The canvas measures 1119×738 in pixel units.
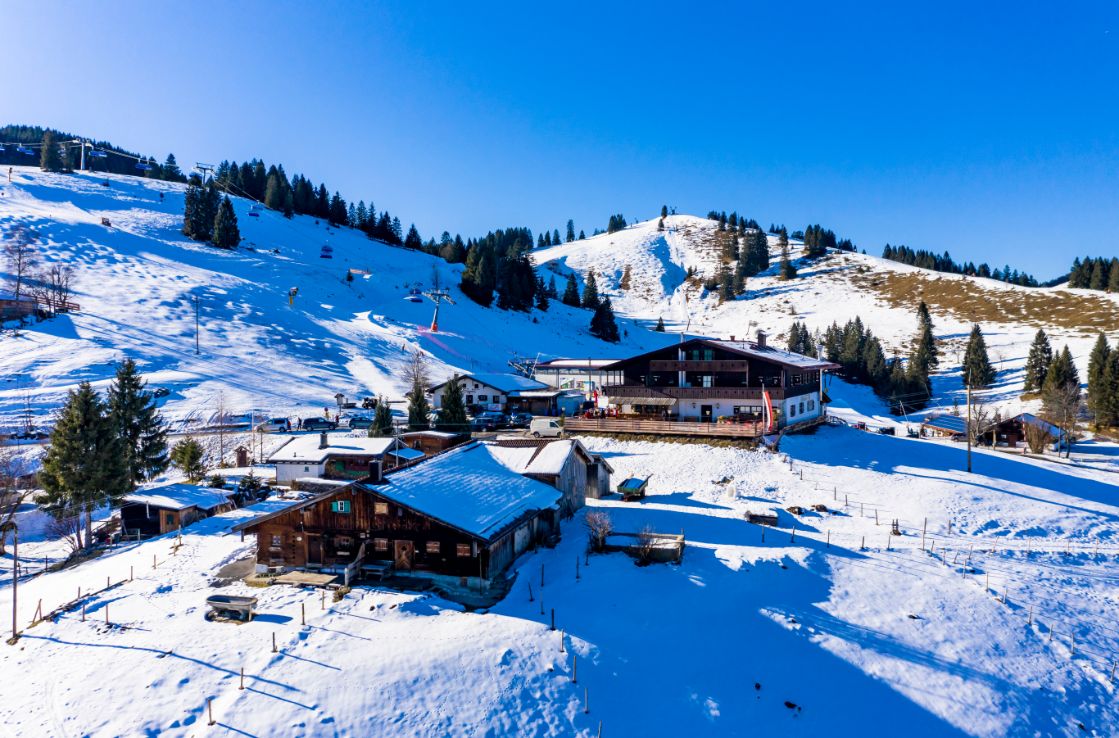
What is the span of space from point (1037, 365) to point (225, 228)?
5621 inches

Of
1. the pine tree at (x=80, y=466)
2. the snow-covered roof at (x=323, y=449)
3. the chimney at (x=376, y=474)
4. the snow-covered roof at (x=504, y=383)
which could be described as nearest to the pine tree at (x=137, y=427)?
the pine tree at (x=80, y=466)

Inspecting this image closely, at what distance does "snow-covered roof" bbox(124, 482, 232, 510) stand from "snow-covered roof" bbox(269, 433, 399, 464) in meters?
4.26

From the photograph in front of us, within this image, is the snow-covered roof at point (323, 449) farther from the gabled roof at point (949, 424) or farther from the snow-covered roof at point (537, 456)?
the gabled roof at point (949, 424)

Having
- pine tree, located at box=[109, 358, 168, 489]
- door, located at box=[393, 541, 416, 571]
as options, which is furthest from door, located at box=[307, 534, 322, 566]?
pine tree, located at box=[109, 358, 168, 489]

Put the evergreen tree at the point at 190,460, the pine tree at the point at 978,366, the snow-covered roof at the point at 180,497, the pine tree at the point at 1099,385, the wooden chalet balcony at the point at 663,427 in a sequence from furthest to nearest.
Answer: the pine tree at the point at 978,366, the pine tree at the point at 1099,385, the wooden chalet balcony at the point at 663,427, the evergreen tree at the point at 190,460, the snow-covered roof at the point at 180,497

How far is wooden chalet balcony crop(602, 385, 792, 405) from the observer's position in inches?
1991

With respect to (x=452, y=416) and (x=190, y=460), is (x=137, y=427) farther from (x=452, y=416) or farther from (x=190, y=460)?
(x=452, y=416)

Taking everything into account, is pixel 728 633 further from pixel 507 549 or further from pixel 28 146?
pixel 28 146

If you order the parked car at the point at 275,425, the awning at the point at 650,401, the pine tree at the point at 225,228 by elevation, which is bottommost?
the parked car at the point at 275,425

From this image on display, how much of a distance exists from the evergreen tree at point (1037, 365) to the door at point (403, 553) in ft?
334

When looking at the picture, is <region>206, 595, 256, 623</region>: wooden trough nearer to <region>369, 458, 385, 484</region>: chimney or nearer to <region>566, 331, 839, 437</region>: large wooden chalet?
<region>369, 458, 385, 484</region>: chimney

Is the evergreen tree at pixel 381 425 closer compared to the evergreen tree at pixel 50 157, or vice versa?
the evergreen tree at pixel 381 425

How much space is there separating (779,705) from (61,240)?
125m

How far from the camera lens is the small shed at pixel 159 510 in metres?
36.6
